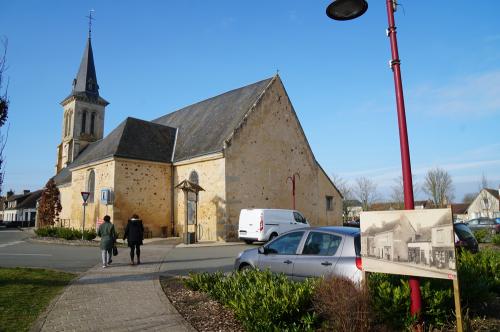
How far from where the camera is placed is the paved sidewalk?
529 cm

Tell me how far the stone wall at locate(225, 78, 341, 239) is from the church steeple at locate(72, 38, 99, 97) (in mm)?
26403

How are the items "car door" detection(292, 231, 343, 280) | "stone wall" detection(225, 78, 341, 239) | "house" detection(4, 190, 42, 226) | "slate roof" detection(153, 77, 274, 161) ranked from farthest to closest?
1. "house" detection(4, 190, 42, 226)
2. "slate roof" detection(153, 77, 274, 161)
3. "stone wall" detection(225, 78, 341, 239)
4. "car door" detection(292, 231, 343, 280)

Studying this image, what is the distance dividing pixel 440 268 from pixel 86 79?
45.1 metres

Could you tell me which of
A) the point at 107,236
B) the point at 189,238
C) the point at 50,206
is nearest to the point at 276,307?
the point at 107,236

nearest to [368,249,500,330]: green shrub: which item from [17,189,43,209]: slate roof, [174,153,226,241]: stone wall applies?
[174,153,226,241]: stone wall

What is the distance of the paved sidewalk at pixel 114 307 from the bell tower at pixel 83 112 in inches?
1399

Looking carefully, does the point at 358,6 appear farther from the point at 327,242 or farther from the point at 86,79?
the point at 86,79

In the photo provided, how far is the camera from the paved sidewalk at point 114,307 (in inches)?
208

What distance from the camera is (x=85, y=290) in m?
7.69

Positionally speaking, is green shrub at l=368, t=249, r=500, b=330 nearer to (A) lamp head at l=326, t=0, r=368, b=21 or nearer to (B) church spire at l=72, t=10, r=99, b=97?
(A) lamp head at l=326, t=0, r=368, b=21

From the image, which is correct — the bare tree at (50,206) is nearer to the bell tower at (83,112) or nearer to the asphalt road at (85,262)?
the bell tower at (83,112)

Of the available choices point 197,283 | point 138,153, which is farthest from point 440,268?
point 138,153

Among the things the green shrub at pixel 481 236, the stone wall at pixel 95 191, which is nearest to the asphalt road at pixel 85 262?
the stone wall at pixel 95 191

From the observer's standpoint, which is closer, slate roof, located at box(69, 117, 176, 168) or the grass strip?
the grass strip
